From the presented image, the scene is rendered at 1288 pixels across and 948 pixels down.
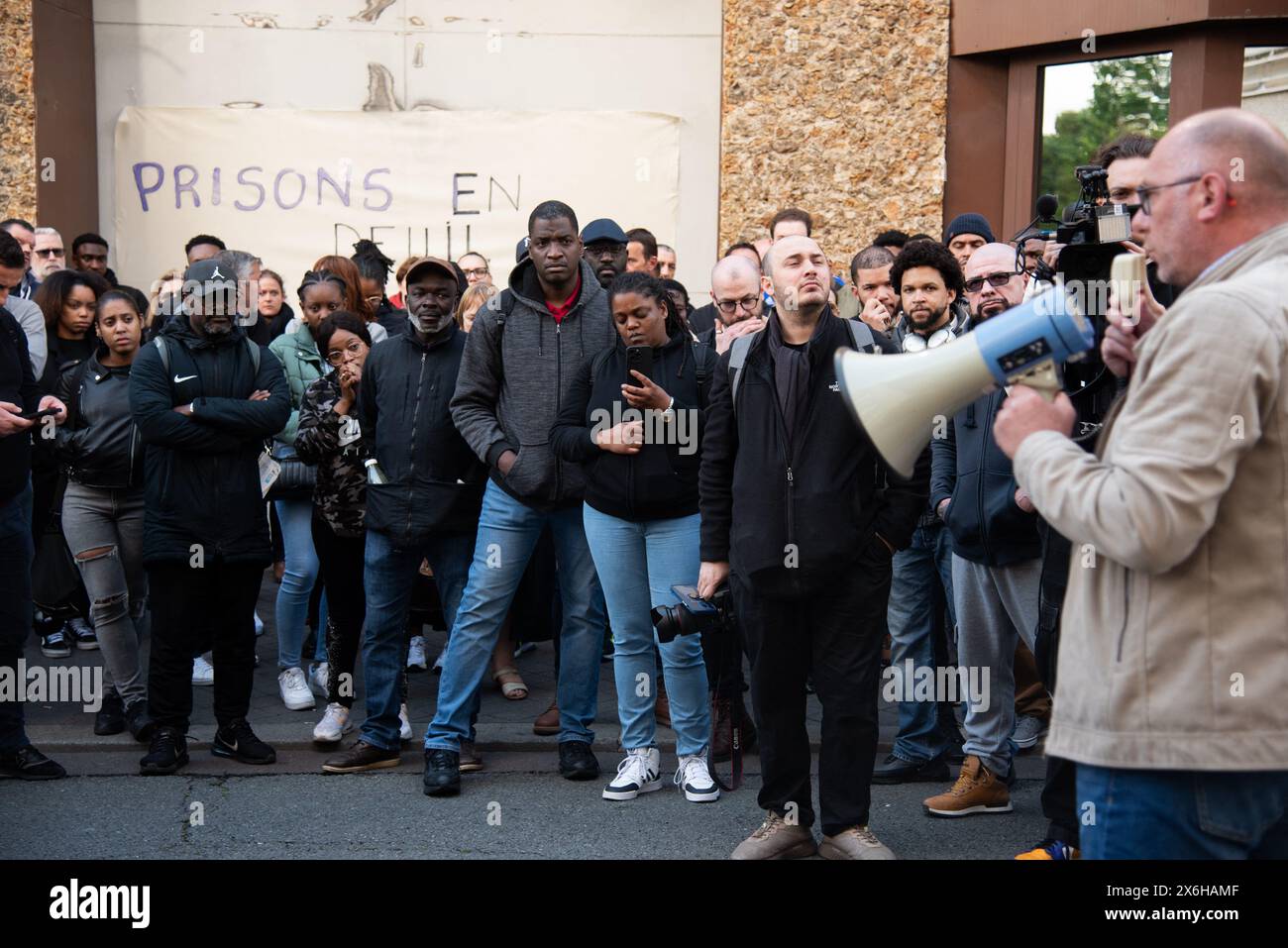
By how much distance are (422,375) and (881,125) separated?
569 centimetres

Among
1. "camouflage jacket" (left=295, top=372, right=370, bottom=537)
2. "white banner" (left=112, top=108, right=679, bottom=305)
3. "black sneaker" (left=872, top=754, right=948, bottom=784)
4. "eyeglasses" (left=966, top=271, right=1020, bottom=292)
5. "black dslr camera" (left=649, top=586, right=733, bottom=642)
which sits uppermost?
"white banner" (left=112, top=108, right=679, bottom=305)

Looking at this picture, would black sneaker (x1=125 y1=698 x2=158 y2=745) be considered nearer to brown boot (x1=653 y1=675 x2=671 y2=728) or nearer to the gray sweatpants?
brown boot (x1=653 y1=675 x2=671 y2=728)

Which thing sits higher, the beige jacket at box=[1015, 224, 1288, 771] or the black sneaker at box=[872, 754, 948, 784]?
the beige jacket at box=[1015, 224, 1288, 771]

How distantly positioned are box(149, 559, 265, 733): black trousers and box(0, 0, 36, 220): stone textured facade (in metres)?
5.68

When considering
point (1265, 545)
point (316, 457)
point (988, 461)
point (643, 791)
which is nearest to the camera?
point (1265, 545)

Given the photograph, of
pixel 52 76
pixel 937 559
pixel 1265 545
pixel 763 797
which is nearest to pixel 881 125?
pixel 937 559

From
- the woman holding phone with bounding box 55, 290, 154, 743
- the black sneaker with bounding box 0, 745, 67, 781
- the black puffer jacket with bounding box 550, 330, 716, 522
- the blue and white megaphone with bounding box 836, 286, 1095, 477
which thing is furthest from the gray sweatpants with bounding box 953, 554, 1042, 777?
the black sneaker with bounding box 0, 745, 67, 781

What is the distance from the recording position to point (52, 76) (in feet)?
34.7

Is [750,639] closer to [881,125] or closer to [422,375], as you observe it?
[422,375]

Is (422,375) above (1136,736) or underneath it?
above

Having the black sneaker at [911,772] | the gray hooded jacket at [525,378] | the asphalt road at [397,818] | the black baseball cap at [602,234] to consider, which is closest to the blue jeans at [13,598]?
the asphalt road at [397,818]

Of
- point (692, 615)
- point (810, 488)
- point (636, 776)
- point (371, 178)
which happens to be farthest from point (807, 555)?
point (371, 178)

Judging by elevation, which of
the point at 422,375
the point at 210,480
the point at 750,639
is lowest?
the point at 750,639

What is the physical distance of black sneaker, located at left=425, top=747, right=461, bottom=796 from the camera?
568 cm
